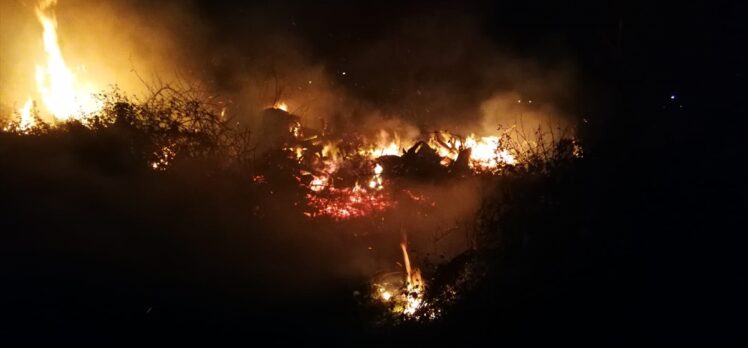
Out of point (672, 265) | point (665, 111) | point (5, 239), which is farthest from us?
point (665, 111)

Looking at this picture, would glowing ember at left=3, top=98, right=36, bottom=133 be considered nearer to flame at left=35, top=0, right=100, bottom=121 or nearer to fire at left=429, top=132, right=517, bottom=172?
flame at left=35, top=0, right=100, bottom=121

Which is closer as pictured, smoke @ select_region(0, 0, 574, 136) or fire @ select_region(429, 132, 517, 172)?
fire @ select_region(429, 132, 517, 172)

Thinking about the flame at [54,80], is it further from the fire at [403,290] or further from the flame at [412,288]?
the flame at [412,288]

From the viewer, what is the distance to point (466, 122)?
9.54 meters

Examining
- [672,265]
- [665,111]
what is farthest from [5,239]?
[665,111]

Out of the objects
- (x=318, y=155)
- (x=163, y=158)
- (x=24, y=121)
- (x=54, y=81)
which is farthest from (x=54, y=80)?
(x=318, y=155)

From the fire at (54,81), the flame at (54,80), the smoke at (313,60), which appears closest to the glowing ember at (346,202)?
the smoke at (313,60)

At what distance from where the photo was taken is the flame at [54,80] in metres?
8.31

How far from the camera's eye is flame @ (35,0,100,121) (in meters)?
8.31

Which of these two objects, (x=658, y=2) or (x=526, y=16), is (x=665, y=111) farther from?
(x=526, y=16)

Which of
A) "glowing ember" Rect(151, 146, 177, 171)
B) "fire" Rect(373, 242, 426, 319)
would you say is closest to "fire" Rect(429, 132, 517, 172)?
"fire" Rect(373, 242, 426, 319)

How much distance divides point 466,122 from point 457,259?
18.5 ft

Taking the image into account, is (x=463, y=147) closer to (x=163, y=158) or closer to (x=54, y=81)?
(x=163, y=158)

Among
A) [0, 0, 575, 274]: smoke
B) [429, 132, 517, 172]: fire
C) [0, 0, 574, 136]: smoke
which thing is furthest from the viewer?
[0, 0, 574, 136]: smoke
